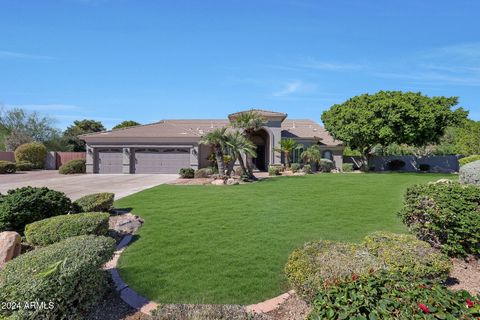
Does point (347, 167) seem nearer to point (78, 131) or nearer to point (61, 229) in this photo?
point (61, 229)

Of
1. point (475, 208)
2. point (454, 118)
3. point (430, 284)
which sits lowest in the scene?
point (430, 284)

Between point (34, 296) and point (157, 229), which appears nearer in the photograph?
point (34, 296)

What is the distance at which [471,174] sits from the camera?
9641mm

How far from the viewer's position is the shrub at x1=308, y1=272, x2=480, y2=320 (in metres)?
2.38

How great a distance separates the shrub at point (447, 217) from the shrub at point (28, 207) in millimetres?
9293

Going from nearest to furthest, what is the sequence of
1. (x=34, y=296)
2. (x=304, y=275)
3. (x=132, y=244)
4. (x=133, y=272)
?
(x=34, y=296) → (x=304, y=275) → (x=133, y=272) → (x=132, y=244)

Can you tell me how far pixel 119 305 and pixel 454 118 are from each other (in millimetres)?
34352

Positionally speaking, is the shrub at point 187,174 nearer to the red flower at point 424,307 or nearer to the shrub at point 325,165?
the shrub at point 325,165

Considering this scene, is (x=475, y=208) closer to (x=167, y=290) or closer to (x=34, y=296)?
(x=167, y=290)

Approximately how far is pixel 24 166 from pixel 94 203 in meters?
27.8

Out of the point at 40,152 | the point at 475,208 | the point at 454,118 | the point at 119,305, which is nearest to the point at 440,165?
the point at 454,118

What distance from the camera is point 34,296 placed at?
352cm

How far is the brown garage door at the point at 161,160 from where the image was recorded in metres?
27.4

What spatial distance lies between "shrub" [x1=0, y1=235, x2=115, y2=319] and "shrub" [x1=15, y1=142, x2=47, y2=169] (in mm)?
33913
